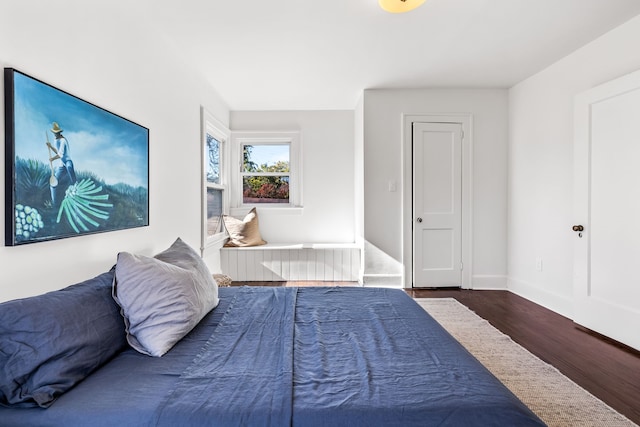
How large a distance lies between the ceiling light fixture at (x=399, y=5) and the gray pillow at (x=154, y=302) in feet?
6.66

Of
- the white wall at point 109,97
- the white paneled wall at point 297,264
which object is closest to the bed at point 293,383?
the white wall at point 109,97

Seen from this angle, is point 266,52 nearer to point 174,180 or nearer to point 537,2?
point 174,180

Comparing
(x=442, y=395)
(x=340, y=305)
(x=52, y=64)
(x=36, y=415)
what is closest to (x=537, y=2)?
(x=340, y=305)

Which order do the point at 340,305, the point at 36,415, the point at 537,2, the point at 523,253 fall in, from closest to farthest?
the point at 36,415 → the point at 340,305 → the point at 537,2 → the point at 523,253

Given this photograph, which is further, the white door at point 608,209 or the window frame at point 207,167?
the window frame at point 207,167

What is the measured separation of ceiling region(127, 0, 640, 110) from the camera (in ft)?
7.48

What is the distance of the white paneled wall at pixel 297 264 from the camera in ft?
14.3

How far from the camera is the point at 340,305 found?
1.83 meters

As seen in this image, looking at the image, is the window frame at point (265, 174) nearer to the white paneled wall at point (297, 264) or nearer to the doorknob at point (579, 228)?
the white paneled wall at point (297, 264)

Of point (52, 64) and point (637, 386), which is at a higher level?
point (52, 64)

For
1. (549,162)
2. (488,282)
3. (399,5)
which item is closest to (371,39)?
(399,5)

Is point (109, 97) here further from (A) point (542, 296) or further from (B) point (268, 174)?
(A) point (542, 296)

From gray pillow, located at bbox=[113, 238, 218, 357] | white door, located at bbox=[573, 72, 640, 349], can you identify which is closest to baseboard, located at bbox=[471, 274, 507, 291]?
white door, located at bbox=[573, 72, 640, 349]

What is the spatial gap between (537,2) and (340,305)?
240 cm
